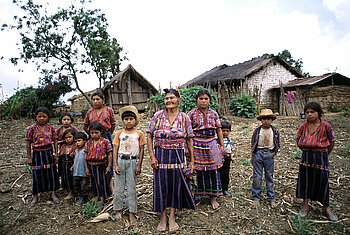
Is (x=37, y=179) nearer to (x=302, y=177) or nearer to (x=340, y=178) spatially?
(x=302, y=177)

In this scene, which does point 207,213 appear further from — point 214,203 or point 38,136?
point 38,136

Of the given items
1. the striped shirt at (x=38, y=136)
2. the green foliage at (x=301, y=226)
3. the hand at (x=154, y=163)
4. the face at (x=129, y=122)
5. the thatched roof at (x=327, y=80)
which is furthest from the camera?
the thatched roof at (x=327, y=80)

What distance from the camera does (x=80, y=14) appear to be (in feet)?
55.7

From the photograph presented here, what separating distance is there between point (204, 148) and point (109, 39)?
2017cm

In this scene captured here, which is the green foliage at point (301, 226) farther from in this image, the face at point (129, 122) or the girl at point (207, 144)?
the face at point (129, 122)

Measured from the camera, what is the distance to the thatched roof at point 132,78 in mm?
16030

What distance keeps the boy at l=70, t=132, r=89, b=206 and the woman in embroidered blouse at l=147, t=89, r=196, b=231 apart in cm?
136

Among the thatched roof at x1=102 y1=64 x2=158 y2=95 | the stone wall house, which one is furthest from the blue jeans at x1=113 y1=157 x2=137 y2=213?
the stone wall house

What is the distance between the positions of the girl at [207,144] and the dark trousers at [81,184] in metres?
1.84

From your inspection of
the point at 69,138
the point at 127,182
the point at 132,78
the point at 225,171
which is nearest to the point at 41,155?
the point at 69,138

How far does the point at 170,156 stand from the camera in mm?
2668

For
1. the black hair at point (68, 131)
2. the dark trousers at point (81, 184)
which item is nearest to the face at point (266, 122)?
the dark trousers at point (81, 184)

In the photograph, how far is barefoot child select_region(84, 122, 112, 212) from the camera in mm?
3129

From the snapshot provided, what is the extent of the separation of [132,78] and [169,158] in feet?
52.1
